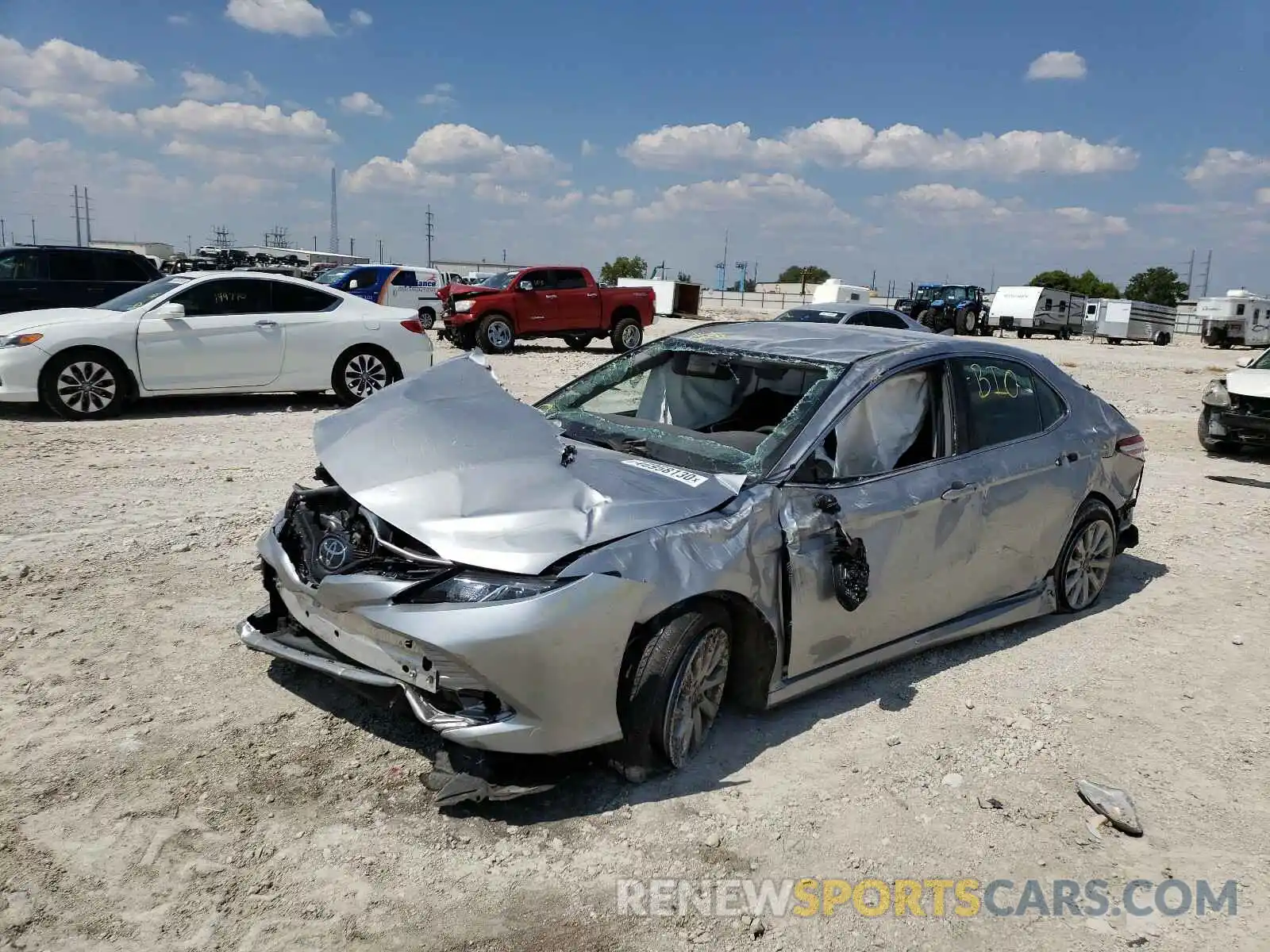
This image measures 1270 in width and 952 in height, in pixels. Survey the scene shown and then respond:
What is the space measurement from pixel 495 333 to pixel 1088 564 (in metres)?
16.4

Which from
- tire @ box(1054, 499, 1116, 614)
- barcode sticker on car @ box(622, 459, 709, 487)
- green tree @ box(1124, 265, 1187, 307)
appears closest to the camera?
barcode sticker on car @ box(622, 459, 709, 487)

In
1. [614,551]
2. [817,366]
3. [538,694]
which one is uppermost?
[817,366]

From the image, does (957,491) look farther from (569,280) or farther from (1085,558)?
(569,280)

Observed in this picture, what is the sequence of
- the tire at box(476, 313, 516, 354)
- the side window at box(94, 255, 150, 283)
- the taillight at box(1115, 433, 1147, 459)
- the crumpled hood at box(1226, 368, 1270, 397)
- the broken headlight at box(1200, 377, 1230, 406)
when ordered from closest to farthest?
the taillight at box(1115, 433, 1147, 459)
the crumpled hood at box(1226, 368, 1270, 397)
the broken headlight at box(1200, 377, 1230, 406)
the side window at box(94, 255, 150, 283)
the tire at box(476, 313, 516, 354)

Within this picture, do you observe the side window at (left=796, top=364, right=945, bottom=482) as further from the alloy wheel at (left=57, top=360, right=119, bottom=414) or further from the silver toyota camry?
the alloy wheel at (left=57, top=360, right=119, bottom=414)

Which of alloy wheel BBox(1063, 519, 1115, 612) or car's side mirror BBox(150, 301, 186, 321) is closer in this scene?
alloy wheel BBox(1063, 519, 1115, 612)

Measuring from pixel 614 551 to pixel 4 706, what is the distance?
257cm

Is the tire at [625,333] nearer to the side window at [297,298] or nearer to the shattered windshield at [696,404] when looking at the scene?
the side window at [297,298]

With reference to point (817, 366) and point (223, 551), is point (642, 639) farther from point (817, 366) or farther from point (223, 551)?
point (223, 551)

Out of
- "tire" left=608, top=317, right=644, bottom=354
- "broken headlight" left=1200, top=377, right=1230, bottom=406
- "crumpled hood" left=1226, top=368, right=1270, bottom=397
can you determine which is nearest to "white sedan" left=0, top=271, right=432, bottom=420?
"broken headlight" left=1200, top=377, right=1230, bottom=406

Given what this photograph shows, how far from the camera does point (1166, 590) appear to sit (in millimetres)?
6195

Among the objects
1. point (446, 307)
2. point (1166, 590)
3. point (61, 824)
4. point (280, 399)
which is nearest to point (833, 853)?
point (61, 824)

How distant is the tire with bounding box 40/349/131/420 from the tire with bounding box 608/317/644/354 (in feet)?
41.6

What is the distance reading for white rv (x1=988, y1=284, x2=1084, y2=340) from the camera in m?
41.2
